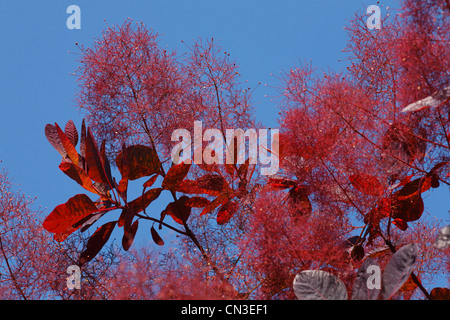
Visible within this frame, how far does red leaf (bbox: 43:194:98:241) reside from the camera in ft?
4.55

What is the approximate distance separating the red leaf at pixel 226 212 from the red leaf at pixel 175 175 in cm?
16

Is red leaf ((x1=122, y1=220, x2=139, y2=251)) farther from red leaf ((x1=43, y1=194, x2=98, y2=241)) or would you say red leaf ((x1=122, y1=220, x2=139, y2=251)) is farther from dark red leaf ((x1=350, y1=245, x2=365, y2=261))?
dark red leaf ((x1=350, y1=245, x2=365, y2=261))

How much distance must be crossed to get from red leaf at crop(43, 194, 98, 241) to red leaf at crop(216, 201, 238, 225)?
12.9 inches

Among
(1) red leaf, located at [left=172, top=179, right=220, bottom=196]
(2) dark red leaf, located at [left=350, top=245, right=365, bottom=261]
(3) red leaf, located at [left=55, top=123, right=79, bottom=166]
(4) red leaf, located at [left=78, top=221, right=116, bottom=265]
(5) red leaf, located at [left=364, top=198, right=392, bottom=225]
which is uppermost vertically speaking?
(3) red leaf, located at [left=55, top=123, right=79, bottom=166]

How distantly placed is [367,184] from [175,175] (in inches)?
18.8

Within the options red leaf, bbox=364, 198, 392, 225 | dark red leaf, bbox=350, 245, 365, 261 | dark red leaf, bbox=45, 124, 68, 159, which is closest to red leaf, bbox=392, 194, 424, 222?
red leaf, bbox=364, 198, 392, 225

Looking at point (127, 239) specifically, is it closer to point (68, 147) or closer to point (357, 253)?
point (68, 147)

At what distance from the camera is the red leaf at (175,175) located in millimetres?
1378

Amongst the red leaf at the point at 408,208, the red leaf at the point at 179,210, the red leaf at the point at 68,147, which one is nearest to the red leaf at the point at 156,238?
the red leaf at the point at 179,210

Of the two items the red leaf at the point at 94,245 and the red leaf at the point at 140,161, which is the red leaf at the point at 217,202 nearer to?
the red leaf at the point at 140,161

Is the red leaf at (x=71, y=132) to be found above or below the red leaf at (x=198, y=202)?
above

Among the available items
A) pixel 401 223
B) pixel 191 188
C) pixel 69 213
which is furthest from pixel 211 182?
pixel 401 223

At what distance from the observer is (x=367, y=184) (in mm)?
1341

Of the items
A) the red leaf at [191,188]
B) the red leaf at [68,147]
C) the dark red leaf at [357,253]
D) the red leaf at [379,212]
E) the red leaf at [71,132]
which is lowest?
the dark red leaf at [357,253]
